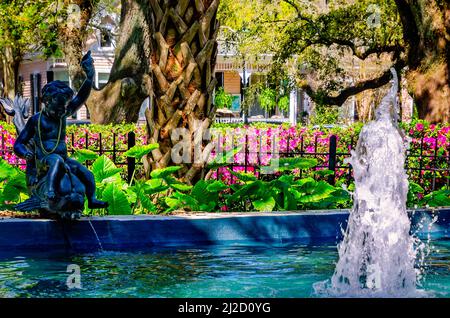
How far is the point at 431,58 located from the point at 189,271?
10126 millimetres

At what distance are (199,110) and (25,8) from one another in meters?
13.4

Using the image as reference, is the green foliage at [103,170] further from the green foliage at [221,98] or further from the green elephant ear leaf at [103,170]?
the green foliage at [221,98]

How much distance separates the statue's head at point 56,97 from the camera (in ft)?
25.1

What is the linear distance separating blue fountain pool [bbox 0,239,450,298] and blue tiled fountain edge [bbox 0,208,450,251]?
0.46 feet

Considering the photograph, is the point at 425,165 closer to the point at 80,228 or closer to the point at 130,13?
the point at 80,228

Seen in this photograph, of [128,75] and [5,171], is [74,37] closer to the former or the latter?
[128,75]

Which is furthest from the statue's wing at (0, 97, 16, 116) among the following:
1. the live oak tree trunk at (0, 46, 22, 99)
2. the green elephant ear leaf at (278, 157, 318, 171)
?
the live oak tree trunk at (0, 46, 22, 99)

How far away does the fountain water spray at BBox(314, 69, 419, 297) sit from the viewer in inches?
259

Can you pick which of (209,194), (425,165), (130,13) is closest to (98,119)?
(130,13)

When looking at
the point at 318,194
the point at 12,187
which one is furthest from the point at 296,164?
the point at 12,187

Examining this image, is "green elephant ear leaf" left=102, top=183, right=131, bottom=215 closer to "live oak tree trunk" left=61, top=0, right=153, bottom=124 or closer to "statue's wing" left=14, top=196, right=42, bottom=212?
"statue's wing" left=14, top=196, right=42, bottom=212

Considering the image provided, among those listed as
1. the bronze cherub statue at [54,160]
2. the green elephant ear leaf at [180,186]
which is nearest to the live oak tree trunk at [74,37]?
the green elephant ear leaf at [180,186]

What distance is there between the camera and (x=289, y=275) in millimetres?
6891

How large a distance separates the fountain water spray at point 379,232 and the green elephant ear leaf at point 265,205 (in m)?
1.02
